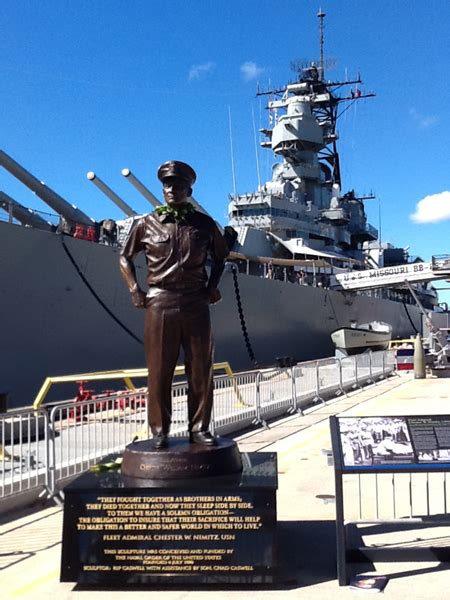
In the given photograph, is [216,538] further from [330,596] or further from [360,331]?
[360,331]

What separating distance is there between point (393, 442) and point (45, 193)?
1498cm

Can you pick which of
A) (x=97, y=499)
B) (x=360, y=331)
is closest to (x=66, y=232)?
(x=97, y=499)

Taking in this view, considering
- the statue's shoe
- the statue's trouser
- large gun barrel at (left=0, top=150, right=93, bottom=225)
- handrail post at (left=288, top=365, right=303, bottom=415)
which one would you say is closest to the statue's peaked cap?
the statue's trouser

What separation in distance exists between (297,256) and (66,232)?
18.1 metres

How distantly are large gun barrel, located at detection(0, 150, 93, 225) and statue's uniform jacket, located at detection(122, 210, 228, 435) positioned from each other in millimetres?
12904

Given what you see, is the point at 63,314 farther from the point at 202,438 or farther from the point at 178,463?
the point at 178,463

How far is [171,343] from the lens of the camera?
155 inches

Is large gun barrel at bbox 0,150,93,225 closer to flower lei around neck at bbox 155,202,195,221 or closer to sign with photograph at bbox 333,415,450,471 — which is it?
flower lei around neck at bbox 155,202,195,221

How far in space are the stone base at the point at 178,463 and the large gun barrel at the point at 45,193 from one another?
531 inches

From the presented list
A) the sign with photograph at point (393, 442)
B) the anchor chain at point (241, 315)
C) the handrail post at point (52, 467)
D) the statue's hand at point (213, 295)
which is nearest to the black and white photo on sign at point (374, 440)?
the sign with photograph at point (393, 442)

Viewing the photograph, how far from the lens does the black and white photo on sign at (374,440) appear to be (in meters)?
3.49

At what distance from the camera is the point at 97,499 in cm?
341

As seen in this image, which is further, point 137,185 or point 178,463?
point 137,185

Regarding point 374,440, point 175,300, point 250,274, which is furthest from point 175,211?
point 250,274
